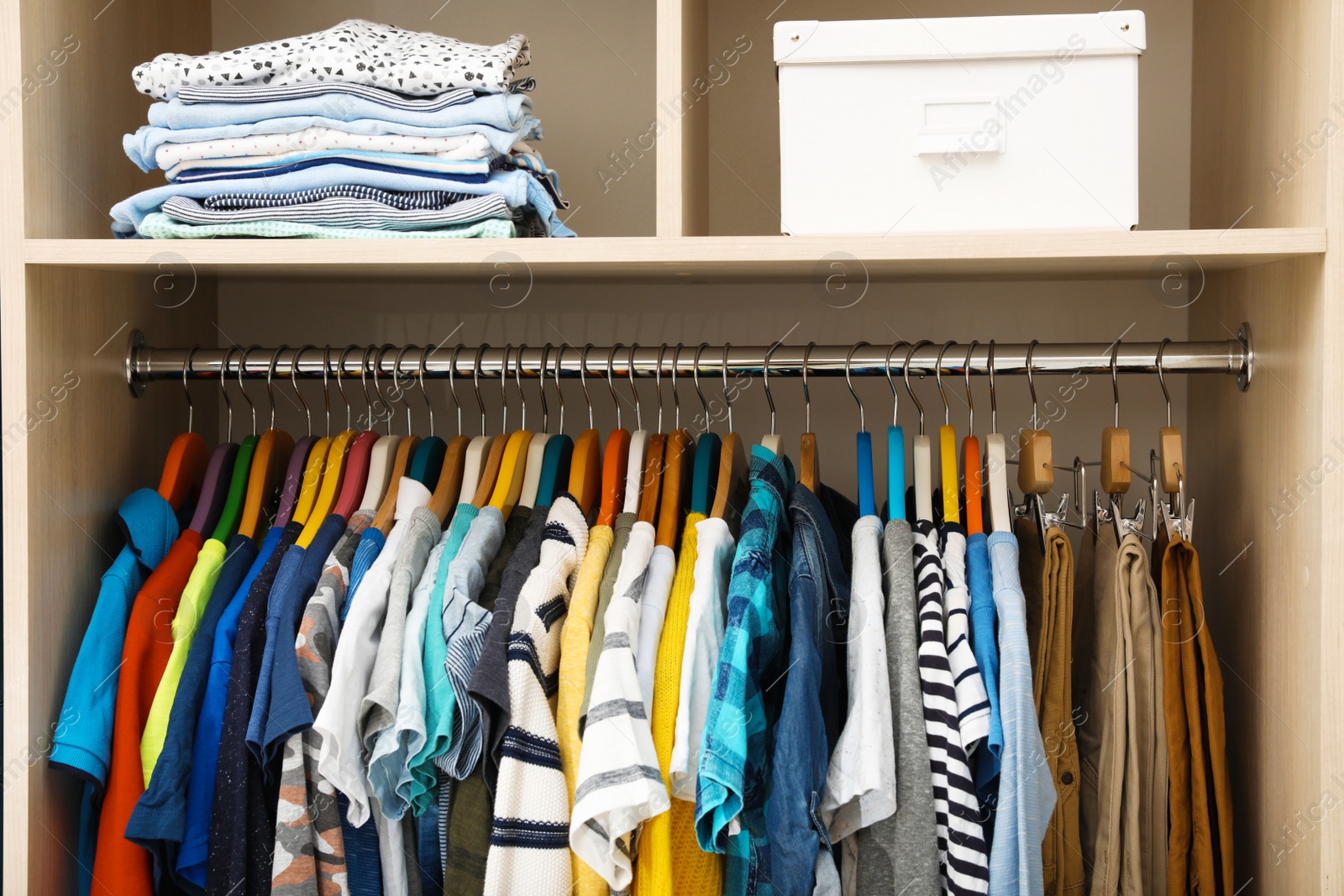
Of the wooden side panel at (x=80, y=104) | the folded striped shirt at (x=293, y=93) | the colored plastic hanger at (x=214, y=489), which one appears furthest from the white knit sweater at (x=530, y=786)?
the wooden side panel at (x=80, y=104)

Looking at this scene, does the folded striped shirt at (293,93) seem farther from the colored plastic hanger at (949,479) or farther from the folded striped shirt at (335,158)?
the colored plastic hanger at (949,479)

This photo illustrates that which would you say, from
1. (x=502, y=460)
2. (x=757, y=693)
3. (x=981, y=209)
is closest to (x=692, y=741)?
(x=757, y=693)

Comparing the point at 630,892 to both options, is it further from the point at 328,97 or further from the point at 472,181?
the point at 328,97

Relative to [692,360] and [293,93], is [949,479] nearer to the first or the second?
[692,360]

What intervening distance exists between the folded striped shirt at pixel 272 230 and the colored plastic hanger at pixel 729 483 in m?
0.36

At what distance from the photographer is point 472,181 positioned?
3.83ft

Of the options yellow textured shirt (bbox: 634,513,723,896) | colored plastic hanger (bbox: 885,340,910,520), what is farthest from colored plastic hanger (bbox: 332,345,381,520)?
colored plastic hanger (bbox: 885,340,910,520)

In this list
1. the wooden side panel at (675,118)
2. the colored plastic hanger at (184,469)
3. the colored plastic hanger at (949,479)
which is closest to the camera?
the wooden side panel at (675,118)

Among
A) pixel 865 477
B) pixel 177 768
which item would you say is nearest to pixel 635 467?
pixel 865 477

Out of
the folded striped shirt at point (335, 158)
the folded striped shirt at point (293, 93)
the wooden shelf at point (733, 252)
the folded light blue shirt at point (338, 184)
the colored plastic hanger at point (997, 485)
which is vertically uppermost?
the folded striped shirt at point (293, 93)

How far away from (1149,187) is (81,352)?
4.81 feet

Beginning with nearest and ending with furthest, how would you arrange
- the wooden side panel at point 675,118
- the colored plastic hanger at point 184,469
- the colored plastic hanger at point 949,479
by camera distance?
1. the wooden side panel at point 675,118
2. the colored plastic hanger at point 949,479
3. the colored plastic hanger at point 184,469

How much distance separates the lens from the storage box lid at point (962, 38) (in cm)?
107

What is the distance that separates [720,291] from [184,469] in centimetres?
80
